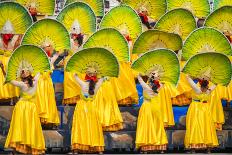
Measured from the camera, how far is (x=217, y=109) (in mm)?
14914

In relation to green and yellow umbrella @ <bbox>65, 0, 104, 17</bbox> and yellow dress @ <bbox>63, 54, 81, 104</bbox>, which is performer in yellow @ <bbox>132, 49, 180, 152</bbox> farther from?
green and yellow umbrella @ <bbox>65, 0, 104, 17</bbox>

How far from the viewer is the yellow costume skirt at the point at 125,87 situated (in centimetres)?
1492

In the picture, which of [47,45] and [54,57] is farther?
[54,57]

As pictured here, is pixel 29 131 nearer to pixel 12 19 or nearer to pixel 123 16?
pixel 12 19

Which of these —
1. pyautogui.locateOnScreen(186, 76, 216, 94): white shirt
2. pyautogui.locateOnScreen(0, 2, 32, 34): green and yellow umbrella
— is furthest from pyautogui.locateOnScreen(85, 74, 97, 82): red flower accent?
pyautogui.locateOnScreen(186, 76, 216, 94): white shirt

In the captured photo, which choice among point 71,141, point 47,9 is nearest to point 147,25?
point 47,9

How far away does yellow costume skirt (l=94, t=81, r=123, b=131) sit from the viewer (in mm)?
14211

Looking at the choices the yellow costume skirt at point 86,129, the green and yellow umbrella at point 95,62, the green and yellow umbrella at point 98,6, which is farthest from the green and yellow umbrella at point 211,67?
the green and yellow umbrella at point 98,6

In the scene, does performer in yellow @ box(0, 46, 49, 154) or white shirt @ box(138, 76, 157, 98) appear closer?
performer in yellow @ box(0, 46, 49, 154)

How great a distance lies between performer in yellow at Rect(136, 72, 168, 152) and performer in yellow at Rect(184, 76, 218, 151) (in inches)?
18.7

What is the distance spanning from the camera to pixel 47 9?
15938 mm

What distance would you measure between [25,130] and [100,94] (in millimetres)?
1604

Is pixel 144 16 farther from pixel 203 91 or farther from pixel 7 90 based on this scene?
pixel 7 90

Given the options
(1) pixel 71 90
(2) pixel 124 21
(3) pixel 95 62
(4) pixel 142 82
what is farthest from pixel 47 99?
(2) pixel 124 21
